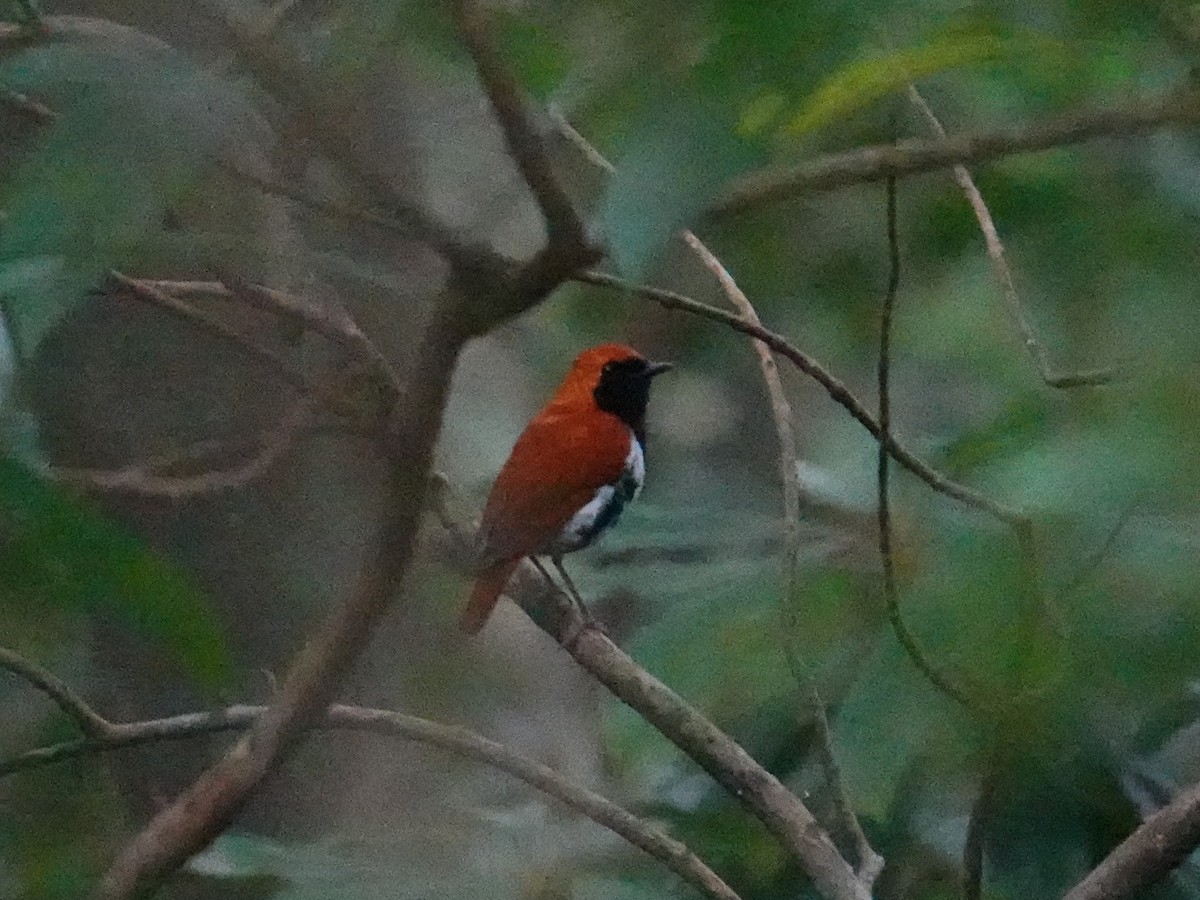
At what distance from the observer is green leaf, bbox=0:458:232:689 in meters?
0.54

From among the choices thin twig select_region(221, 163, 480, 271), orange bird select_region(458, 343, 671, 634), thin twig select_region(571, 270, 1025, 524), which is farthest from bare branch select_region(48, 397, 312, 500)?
thin twig select_region(221, 163, 480, 271)

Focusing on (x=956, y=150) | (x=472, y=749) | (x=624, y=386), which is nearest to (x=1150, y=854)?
(x=472, y=749)

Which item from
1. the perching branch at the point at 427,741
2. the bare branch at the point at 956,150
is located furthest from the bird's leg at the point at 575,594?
the bare branch at the point at 956,150

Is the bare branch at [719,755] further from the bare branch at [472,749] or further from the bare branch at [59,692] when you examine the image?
the bare branch at [59,692]

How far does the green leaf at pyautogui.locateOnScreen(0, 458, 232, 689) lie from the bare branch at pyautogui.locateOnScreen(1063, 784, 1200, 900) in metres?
0.76

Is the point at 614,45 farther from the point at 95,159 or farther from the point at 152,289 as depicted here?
the point at 152,289

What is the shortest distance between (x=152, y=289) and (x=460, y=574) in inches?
24.6

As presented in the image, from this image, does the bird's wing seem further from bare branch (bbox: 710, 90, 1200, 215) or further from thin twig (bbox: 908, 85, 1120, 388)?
bare branch (bbox: 710, 90, 1200, 215)

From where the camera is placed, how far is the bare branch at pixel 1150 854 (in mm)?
1095

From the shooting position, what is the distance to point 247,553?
1688mm

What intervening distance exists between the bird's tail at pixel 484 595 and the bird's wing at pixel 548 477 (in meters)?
0.02

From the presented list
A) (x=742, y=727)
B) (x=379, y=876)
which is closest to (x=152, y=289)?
(x=379, y=876)

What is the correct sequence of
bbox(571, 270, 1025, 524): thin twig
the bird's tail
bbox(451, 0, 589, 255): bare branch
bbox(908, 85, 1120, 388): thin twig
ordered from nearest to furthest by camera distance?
bbox(451, 0, 589, 255): bare branch
bbox(908, 85, 1120, 388): thin twig
bbox(571, 270, 1025, 524): thin twig
the bird's tail

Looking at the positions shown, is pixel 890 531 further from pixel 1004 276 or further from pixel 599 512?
pixel 599 512
